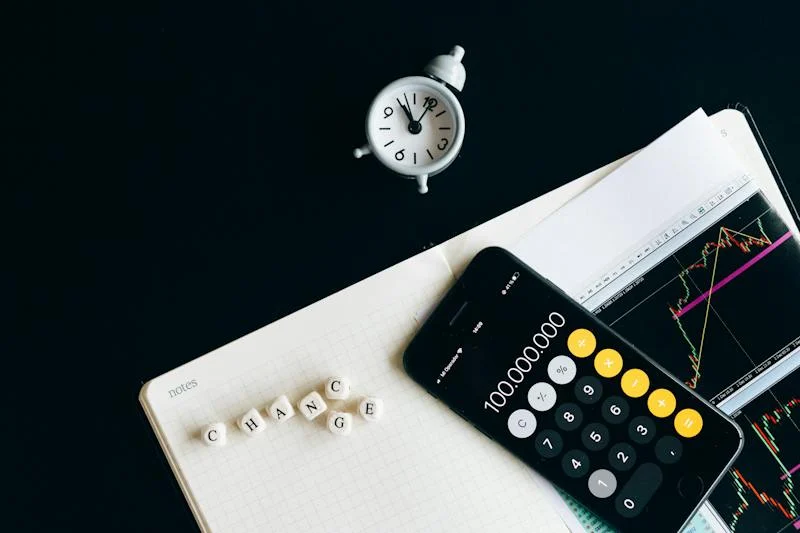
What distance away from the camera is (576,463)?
0.67 meters

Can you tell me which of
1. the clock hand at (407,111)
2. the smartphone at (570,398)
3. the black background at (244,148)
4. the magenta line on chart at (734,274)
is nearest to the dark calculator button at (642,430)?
the smartphone at (570,398)

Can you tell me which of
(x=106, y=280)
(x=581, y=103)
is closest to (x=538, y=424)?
(x=581, y=103)

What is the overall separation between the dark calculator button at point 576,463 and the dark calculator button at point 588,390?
49mm

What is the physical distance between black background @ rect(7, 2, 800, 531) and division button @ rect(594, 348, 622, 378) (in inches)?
6.4

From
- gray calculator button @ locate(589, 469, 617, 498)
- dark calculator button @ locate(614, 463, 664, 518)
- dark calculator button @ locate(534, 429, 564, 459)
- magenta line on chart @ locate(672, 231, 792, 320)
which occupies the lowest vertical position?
dark calculator button @ locate(614, 463, 664, 518)

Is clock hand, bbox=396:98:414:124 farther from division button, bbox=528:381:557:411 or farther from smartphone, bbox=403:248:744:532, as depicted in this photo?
division button, bbox=528:381:557:411

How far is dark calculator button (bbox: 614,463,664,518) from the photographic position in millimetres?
660

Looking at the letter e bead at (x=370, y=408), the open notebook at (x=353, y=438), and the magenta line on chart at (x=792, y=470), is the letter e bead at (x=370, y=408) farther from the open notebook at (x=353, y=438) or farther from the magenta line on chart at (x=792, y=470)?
the magenta line on chart at (x=792, y=470)

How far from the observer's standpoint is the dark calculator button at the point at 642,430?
0.66m

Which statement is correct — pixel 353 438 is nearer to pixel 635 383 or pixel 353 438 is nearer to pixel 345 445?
pixel 345 445

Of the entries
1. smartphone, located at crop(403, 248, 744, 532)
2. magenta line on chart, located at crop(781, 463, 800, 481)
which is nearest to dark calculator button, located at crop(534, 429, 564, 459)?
smartphone, located at crop(403, 248, 744, 532)

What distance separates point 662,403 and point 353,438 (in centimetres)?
29

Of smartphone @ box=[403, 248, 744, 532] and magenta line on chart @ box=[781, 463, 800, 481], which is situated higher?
smartphone @ box=[403, 248, 744, 532]

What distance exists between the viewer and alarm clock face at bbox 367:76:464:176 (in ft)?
2.09
